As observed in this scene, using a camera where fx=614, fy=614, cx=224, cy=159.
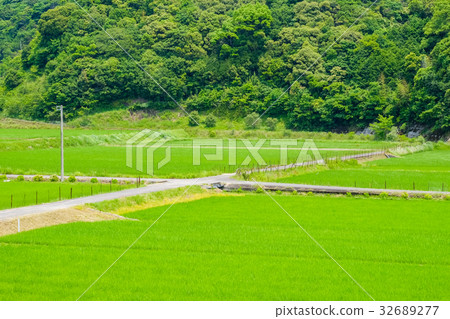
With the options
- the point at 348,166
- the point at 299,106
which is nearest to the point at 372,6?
the point at 299,106

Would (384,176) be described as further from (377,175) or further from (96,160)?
(96,160)

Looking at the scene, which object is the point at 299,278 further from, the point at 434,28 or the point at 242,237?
the point at 434,28

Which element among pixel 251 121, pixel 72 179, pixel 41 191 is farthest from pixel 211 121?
pixel 41 191

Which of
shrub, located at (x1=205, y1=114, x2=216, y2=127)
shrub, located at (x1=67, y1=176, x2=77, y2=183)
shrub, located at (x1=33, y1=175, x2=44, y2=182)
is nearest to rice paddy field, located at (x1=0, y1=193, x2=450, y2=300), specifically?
shrub, located at (x1=67, y1=176, x2=77, y2=183)

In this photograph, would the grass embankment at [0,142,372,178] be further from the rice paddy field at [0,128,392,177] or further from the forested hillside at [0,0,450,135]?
the forested hillside at [0,0,450,135]

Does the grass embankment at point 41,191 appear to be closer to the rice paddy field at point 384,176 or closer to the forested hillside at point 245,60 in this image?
the rice paddy field at point 384,176

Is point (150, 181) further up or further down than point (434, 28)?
further down
